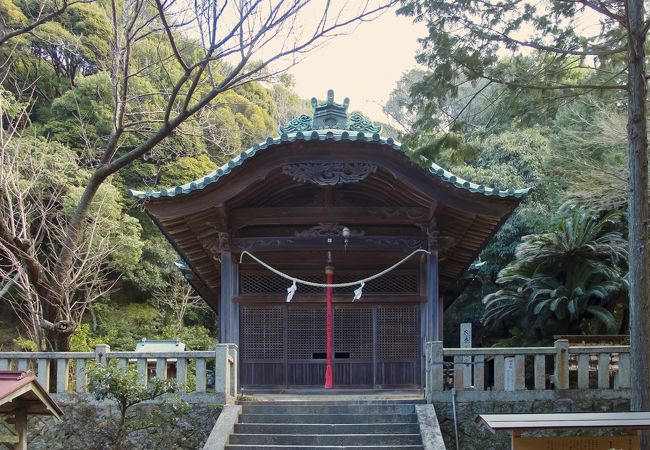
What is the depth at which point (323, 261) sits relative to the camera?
13203 mm

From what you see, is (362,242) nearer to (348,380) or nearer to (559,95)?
(348,380)


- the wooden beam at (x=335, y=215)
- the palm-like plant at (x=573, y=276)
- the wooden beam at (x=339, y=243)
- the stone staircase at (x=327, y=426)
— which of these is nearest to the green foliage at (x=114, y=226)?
the wooden beam at (x=335, y=215)

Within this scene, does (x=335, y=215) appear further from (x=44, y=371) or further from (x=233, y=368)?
(x=44, y=371)

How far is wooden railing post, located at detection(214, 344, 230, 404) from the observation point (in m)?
10.8

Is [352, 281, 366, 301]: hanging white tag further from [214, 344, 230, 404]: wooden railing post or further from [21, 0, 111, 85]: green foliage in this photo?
[21, 0, 111, 85]: green foliage

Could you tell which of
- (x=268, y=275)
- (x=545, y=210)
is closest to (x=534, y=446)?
(x=268, y=275)

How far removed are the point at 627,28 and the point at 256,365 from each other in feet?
25.7

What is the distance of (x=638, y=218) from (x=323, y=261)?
572 cm

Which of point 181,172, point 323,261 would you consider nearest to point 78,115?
point 181,172

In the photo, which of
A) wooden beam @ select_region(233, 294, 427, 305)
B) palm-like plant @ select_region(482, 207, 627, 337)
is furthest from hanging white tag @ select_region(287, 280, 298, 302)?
palm-like plant @ select_region(482, 207, 627, 337)

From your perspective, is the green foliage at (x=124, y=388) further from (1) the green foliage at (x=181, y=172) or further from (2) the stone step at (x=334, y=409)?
(1) the green foliage at (x=181, y=172)

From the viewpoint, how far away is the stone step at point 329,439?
32.8 ft

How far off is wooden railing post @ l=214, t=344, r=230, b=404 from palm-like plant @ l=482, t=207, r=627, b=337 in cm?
746

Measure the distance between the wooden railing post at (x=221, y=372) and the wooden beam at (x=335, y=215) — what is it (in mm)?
2592
